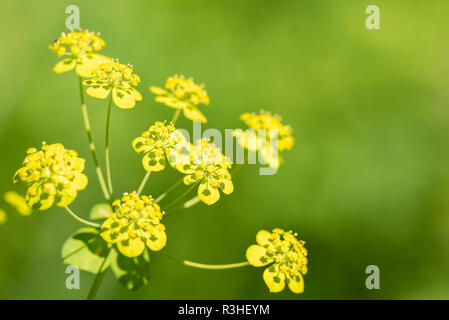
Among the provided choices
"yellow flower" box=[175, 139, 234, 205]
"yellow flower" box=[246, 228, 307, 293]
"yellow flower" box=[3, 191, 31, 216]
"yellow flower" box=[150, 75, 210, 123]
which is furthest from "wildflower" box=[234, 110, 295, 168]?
"yellow flower" box=[3, 191, 31, 216]

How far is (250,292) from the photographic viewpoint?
4.52 metres

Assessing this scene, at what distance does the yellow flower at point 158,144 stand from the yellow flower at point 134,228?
287 mm

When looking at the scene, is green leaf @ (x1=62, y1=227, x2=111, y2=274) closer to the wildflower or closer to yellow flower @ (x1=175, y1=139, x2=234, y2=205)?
yellow flower @ (x1=175, y1=139, x2=234, y2=205)

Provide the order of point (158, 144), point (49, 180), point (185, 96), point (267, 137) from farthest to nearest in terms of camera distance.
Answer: point (267, 137)
point (185, 96)
point (158, 144)
point (49, 180)

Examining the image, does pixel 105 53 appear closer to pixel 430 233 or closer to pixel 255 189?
pixel 255 189

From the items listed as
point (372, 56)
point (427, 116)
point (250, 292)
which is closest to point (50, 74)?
point (250, 292)

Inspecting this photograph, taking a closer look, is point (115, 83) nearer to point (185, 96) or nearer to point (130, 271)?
point (185, 96)

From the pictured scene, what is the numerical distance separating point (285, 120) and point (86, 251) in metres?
3.74

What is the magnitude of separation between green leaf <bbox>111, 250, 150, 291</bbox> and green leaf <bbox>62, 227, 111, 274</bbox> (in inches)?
2.5

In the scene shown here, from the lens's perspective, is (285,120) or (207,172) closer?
(207,172)

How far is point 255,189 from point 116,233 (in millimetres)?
2950

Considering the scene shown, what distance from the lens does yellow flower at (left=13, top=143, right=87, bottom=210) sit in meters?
2.23

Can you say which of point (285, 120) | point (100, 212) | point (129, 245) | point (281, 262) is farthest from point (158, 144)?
point (285, 120)

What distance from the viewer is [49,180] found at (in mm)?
2264
